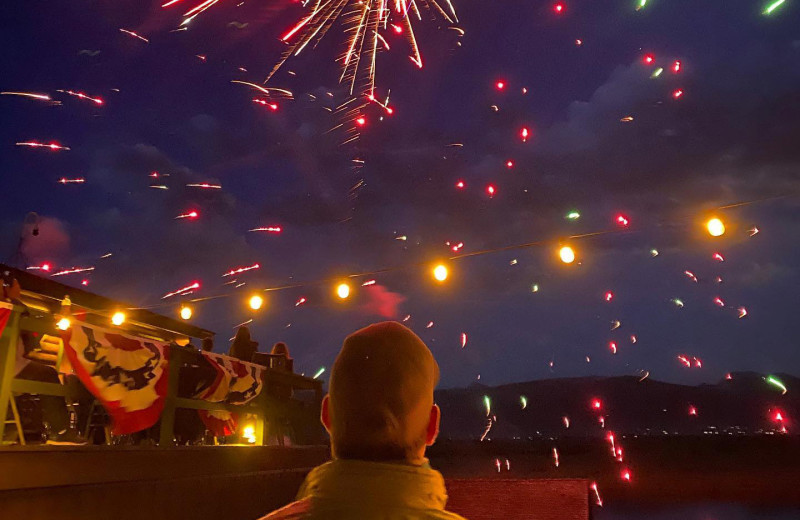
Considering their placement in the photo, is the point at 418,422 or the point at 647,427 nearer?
the point at 418,422

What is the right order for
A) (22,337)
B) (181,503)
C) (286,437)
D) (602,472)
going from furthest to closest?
(602,472) → (286,437) → (181,503) → (22,337)

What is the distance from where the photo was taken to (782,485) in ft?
155

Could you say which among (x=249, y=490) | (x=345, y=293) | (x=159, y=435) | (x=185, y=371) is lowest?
(x=249, y=490)

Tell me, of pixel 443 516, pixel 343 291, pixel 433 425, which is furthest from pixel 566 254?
pixel 443 516

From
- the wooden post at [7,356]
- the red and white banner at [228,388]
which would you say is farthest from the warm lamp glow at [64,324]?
the red and white banner at [228,388]

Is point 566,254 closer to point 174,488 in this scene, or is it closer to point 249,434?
point 174,488

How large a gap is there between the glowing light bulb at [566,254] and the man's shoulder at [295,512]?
7469 millimetres

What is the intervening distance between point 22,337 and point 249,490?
432 cm

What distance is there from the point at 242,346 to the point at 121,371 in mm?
4117

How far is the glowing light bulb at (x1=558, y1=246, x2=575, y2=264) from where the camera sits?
27.2ft

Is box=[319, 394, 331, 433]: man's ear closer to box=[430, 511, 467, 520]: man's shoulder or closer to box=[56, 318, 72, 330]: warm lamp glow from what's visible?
box=[430, 511, 467, 520]: man's shoulder

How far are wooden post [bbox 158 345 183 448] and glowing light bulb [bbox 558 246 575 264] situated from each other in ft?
18.3

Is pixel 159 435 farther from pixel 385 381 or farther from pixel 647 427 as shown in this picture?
pixel 647 427

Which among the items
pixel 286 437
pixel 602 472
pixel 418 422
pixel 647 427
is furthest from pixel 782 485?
pixel 647 427
